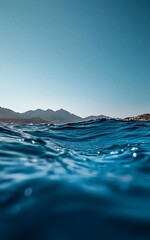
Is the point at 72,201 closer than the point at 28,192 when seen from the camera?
Yes

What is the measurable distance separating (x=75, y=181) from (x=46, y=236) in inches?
46.9

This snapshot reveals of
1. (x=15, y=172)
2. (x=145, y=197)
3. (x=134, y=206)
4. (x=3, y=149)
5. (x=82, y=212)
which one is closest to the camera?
(x=82, y=212)

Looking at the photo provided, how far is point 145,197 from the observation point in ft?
7.67

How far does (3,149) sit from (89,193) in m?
3.06

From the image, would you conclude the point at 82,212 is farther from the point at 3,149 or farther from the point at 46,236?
the point at 3,149

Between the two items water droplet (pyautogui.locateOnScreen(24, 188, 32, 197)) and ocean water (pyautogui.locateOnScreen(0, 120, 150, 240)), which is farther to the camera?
water droplet (pyautogui.locateOnScreen(24, 188, 32, 197))

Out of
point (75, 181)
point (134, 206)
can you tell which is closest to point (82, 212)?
point (134, 206)

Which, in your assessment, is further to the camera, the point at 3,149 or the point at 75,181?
the point at 3,149

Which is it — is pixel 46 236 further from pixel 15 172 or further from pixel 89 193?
pixel 15 172

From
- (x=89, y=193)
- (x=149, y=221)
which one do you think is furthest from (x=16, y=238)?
(x=149, y=221)

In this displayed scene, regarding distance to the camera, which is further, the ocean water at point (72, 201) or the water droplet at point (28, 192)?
the water droplet at point (28, 192)

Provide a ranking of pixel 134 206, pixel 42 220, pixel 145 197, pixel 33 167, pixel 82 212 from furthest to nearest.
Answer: pixel 33 167, pixel 145 197, pixel 134 206, pixel 82 212, pixel 42 220

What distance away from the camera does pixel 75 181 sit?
272cm

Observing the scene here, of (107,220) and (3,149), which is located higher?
(3,149)
